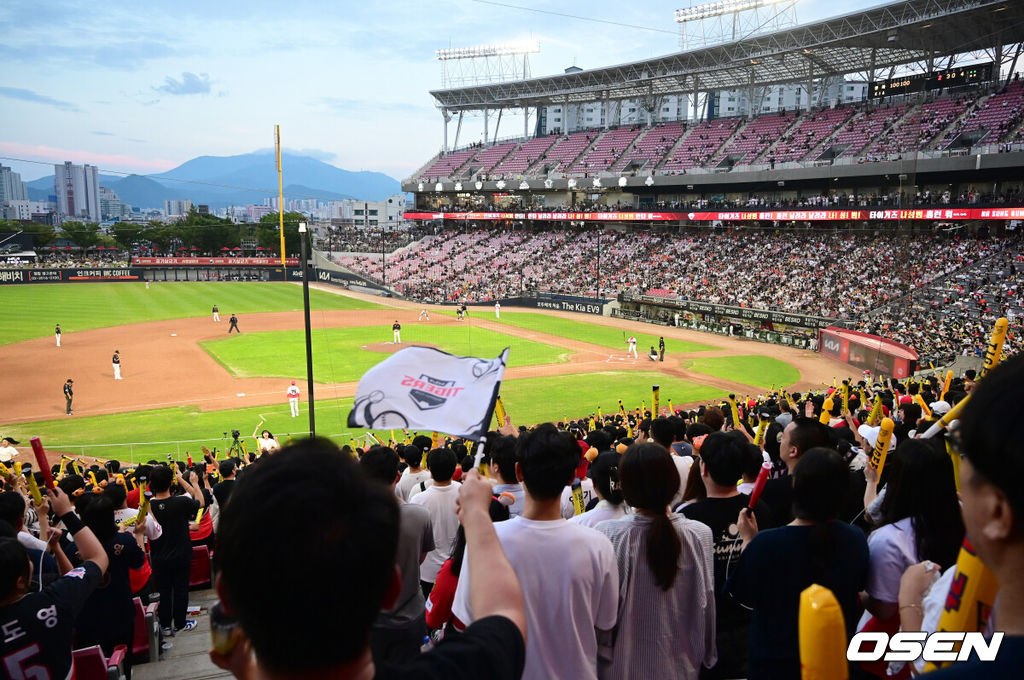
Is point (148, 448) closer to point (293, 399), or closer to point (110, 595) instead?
point (293, 399)

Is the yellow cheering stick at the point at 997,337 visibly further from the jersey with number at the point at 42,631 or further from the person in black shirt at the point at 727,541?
the jersey with number at the point at 42,631

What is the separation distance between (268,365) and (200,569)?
77.6 feet

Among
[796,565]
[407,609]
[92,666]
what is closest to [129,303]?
[92,666]

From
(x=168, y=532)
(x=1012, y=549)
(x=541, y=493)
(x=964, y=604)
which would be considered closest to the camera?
(x=1012, y=549)

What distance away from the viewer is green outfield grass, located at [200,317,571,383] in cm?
3083

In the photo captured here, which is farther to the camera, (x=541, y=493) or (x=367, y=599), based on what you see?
(x=541, y=493)

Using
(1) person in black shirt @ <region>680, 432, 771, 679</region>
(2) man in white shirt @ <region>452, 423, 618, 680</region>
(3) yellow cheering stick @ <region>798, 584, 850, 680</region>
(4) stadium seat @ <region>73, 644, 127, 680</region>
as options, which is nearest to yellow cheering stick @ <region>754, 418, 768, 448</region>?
(1) person in black shirt @ <region>680, 432, 771, 679</region>

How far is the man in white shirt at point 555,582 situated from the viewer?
3.32 metres

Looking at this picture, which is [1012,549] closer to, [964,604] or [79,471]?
[964,604]

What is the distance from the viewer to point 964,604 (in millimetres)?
2000

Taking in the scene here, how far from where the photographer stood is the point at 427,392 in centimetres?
392

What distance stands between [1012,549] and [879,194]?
2256 inches

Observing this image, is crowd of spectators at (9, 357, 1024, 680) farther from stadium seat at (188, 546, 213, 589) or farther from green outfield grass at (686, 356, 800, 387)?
green outfield grass at (686, 356, 800, 387)

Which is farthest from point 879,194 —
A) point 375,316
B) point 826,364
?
point 375,316
